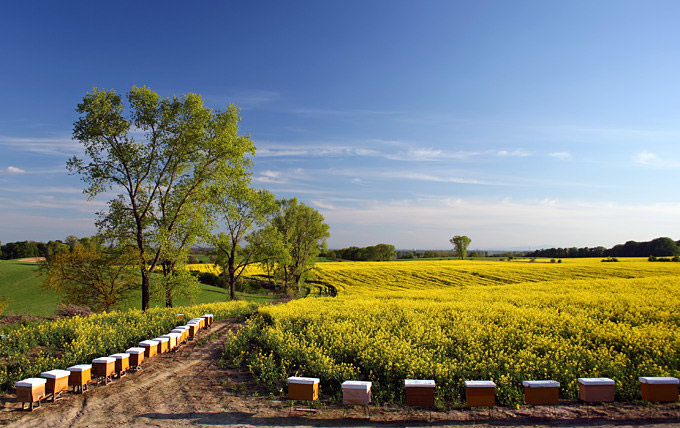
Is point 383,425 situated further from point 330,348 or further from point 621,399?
point 621,399

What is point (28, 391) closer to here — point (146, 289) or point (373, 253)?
point (146, 289)

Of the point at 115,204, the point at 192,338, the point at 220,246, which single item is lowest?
the point at 192,338

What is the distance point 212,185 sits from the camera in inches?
944

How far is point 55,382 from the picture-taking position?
7844 mm

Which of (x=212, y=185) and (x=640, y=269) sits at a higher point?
(x=212, y=185)

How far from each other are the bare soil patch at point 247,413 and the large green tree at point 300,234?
38086 mm

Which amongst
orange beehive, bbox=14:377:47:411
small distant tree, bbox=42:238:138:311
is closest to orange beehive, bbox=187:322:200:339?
orange beehive, bbox=14:377:47:411

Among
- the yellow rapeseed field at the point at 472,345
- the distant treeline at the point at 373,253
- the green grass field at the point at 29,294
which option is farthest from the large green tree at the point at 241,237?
the distant treeline at the point at 373,253

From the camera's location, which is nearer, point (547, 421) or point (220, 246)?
point (547, 421)

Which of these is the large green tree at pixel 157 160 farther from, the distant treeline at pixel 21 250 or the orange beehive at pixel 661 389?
the distant treeline at pixel 21 250

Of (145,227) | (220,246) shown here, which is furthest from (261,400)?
(220,246)

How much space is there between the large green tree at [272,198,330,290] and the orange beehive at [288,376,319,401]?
39.2 meters

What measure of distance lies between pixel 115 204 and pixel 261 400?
1860 centimetres

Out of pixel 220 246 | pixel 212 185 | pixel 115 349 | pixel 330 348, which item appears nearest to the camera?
pixel 330 348
